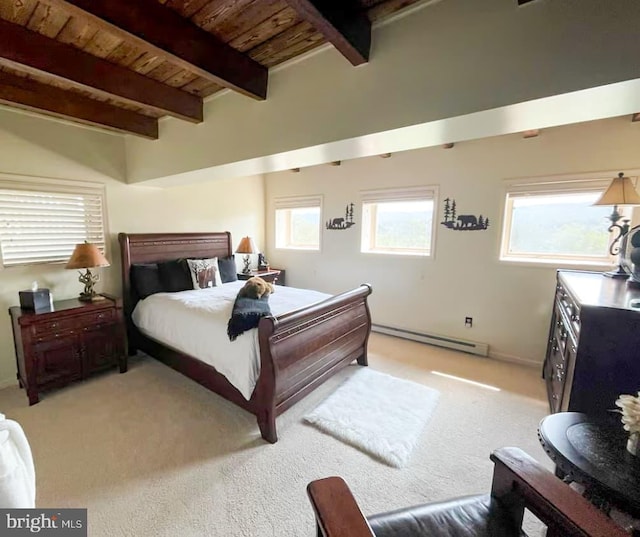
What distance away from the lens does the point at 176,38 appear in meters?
1.57

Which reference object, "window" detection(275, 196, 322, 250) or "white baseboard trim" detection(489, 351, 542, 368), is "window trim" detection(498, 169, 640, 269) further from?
"window" detection(275, 196, 322, 250)

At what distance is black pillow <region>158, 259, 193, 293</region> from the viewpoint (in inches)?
130

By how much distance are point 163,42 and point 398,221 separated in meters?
3.13

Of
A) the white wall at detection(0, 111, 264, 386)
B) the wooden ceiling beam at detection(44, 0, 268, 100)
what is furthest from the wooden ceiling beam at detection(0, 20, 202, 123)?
the white wall at detection(0, 111, 264, 386)

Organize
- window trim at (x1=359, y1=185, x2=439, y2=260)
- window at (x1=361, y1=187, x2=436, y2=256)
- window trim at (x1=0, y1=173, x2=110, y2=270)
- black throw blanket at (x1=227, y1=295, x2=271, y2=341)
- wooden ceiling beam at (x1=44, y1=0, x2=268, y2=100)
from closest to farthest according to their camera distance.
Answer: wooden ceiling beam at (x1=44, y1=0, x2=268, y2=100), black throw blanket at (x1=227, y1=295, x2=271, y2=341), window trim at (x1=0, y1=173, x2=110, y2=270), window trim at (x1=359, y1=185, x2=439, y2=260), window at (x1=361, y1=187, x2=436, y2=256)

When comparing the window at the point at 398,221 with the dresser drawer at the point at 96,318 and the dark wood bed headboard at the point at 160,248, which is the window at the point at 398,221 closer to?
the dark wood bed headboard at the point at 160,248

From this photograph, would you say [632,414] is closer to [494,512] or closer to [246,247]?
[494,512]

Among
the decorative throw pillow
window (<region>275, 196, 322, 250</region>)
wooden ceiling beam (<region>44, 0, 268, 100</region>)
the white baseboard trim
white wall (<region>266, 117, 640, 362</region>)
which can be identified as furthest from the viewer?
window (<region>275, 196, 322, 250</region>)

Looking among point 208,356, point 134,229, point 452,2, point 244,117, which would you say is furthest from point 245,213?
point 452,2

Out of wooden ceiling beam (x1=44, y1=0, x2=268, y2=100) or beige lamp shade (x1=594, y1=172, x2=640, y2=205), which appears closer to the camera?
wooden ceiling beam (x1=44, y1=0, x2=268, y2=100)

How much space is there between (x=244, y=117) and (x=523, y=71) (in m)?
1.76

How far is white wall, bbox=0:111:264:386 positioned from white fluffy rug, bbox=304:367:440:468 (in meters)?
2.80

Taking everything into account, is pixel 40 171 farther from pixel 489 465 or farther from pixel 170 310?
pixel 489 465

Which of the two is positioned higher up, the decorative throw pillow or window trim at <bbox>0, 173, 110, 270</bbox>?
window trim at <bbox>0, 173, 110, 270</bbox>
